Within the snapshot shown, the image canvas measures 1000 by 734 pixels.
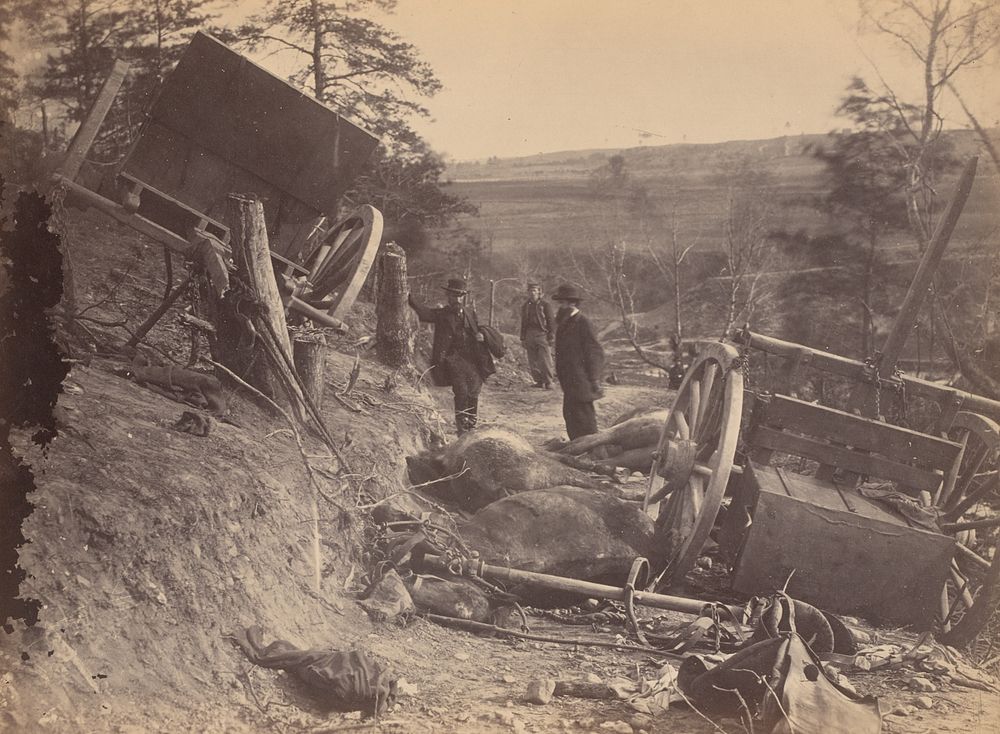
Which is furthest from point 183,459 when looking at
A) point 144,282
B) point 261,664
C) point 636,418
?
point 636,418

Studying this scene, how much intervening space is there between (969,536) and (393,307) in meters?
5.63

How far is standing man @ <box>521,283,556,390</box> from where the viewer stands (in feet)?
42.8

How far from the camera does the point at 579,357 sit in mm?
7602

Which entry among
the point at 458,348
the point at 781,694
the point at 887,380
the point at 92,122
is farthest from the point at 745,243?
the point at 781,694

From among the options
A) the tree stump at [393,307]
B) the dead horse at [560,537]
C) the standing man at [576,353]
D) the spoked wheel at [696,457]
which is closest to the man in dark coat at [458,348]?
the tree stump at [393,307]

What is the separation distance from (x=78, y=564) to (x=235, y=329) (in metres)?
2.00

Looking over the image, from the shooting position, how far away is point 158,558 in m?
3.05

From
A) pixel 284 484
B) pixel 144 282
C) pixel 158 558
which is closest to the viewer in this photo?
pixel 158 558

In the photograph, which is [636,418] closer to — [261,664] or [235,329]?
[235,329]

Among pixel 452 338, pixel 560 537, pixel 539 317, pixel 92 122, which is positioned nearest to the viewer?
pixel 92 122

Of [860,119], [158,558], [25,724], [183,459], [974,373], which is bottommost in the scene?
[25,724]

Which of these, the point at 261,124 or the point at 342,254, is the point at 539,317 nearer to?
the point at 342,254

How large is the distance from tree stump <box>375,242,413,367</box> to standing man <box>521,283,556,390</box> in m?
4.89

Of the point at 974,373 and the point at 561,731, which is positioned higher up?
the point at 974,373
